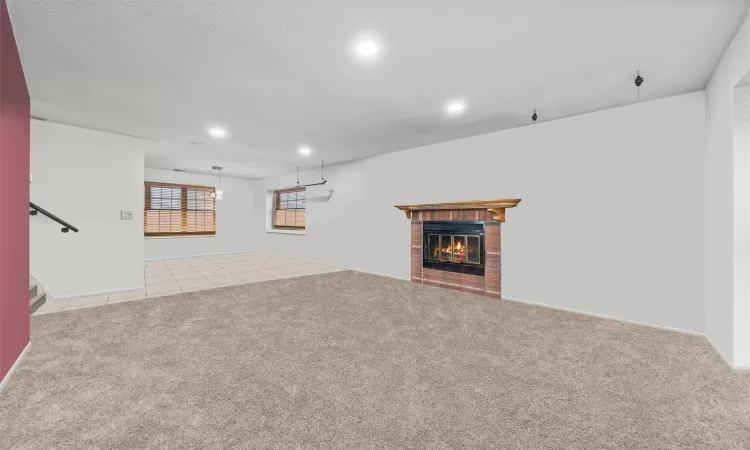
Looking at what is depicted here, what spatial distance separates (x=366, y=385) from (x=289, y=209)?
7348 mm

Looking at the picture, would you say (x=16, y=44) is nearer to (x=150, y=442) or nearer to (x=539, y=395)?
(x=150, y=442)

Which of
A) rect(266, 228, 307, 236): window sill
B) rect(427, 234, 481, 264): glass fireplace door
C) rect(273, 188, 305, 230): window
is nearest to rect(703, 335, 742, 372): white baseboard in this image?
rect(427, 234, 481, 264): glass fireplace door

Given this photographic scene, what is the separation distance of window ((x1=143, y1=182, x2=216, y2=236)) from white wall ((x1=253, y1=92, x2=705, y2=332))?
22.2 ft

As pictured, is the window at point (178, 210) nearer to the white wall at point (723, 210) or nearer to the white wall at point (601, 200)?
the white wall at point (601, 200)

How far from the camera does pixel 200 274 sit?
586 centimetres

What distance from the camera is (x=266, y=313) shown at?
11.3 ft

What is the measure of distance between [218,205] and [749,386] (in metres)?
10.0

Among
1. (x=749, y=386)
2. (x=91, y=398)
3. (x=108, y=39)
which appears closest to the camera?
(x=91, y=398)

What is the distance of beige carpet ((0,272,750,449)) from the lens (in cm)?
147

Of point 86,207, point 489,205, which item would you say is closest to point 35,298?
point 86,207

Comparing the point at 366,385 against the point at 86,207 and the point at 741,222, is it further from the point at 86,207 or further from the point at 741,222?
the point at 86,207

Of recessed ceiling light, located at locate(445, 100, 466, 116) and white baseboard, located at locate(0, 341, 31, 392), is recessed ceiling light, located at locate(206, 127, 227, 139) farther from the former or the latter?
recessed ceiling light, located at locate(445, 100, 466, 116)

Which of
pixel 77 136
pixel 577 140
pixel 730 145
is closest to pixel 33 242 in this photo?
pixel 77 136

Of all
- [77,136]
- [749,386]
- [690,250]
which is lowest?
[749,386]
